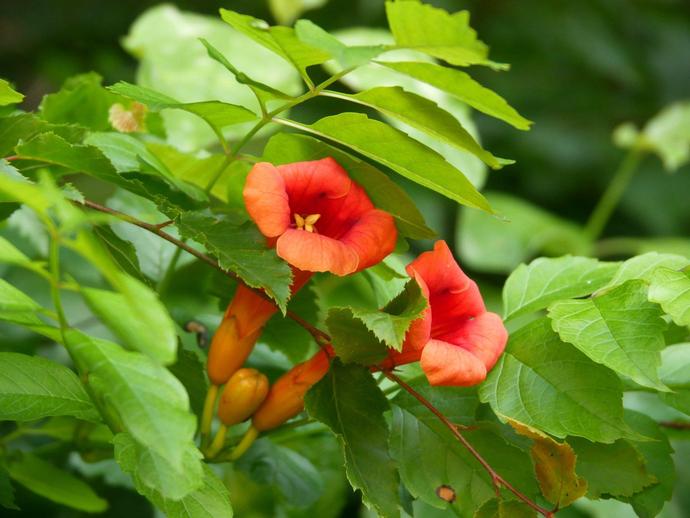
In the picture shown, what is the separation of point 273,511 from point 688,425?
2.21 feet

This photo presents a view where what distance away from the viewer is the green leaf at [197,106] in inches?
24.8

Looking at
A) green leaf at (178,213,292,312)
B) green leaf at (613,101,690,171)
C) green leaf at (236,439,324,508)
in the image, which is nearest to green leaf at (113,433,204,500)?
green leaf at (178,213,292,312)

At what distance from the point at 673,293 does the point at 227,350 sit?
34 cm

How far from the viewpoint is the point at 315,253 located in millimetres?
614

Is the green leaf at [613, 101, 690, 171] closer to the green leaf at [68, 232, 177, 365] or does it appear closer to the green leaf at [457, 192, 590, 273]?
the green leaf at [457, 192, 590, 273]

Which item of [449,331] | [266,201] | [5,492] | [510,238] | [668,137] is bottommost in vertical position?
[510,238]

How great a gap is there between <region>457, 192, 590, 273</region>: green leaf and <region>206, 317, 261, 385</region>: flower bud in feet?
4.09

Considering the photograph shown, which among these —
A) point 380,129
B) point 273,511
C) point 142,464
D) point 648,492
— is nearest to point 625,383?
point 648,492

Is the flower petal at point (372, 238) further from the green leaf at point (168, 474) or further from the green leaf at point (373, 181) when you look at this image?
the green leaf at point (168, 474)

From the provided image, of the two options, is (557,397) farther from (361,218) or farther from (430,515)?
(430,515)

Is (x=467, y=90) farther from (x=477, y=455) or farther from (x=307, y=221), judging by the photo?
(x=477, y=455)

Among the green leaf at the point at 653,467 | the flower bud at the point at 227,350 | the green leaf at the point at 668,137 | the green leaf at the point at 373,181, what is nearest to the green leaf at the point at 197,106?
the green leaf at the point at 373,181

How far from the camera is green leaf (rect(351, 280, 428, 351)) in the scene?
1.90ft

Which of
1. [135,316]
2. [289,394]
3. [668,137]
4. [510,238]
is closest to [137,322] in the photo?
[135,316]
